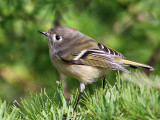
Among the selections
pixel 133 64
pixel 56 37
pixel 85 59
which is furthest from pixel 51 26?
pixel 133 64

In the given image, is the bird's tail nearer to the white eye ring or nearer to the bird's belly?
the bird's belly

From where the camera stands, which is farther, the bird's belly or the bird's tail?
the bird's belly

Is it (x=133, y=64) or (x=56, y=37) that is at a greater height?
(x=56, y=37)

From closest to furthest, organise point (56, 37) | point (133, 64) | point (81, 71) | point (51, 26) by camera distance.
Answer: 1. point (133, 64)
2. point (81, 71)
3. point (56, 37)
4. point (51, 26)

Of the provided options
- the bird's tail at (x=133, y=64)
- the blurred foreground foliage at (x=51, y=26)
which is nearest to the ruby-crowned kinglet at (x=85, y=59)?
the bird's tail at (x=133, y=64)

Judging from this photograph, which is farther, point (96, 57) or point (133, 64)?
point (96, 57)

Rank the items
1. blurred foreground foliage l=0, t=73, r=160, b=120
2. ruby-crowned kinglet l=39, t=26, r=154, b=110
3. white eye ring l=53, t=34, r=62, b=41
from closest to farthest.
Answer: blurred foreground foliage l=0, t=73, r=160, b=120 < ruby-crowned kinglet l=39, t=26, r=154, b=110 < white eye ring l=53, t=34, r=62, b=41

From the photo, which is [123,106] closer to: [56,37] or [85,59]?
[85,59]

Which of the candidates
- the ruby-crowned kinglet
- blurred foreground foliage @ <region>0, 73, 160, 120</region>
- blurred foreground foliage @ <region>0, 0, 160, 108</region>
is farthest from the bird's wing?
blurred foreground foliage @ <region>0, 73, 160, 120</region>
